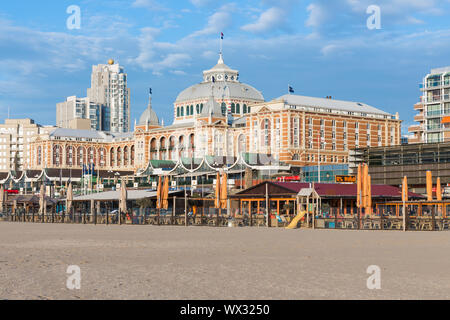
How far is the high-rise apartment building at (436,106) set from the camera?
140750 millimetres

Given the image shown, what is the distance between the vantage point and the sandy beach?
17.0 meters

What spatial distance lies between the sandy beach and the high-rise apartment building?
112462 mm

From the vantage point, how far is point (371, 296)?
648 inches

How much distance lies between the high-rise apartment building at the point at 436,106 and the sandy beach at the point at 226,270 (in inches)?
4428

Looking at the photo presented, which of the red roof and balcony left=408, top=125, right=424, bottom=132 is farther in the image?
balcony left=408, top=125, right=424, bottom=132

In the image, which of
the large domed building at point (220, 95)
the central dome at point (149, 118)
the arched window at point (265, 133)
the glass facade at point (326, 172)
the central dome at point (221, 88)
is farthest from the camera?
the central dome at point (149, 118)

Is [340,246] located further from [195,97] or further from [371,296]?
[195,97]

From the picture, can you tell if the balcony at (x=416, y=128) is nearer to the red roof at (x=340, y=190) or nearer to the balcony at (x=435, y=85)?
the balcony at (x=435, y=85)

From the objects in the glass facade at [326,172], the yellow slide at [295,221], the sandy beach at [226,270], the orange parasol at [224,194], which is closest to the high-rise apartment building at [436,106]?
the glass facade at [326,172]

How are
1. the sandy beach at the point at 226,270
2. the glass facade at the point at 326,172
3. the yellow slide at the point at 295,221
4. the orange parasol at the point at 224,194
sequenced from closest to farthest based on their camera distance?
the sandy beach at the point at 226,270 → the yellow slide at the point at 295,221 → the orange parasol at the point at 224,194 → the glass facade at the point at 326,172

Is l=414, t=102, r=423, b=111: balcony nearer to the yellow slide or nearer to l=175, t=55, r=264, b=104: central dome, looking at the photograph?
l=175, t=55, r=264, b=104: central dome

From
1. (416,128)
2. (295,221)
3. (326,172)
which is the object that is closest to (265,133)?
(326,172)

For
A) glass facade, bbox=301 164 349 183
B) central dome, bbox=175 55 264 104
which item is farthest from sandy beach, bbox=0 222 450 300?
central dome, bbox=175 55 264 104
